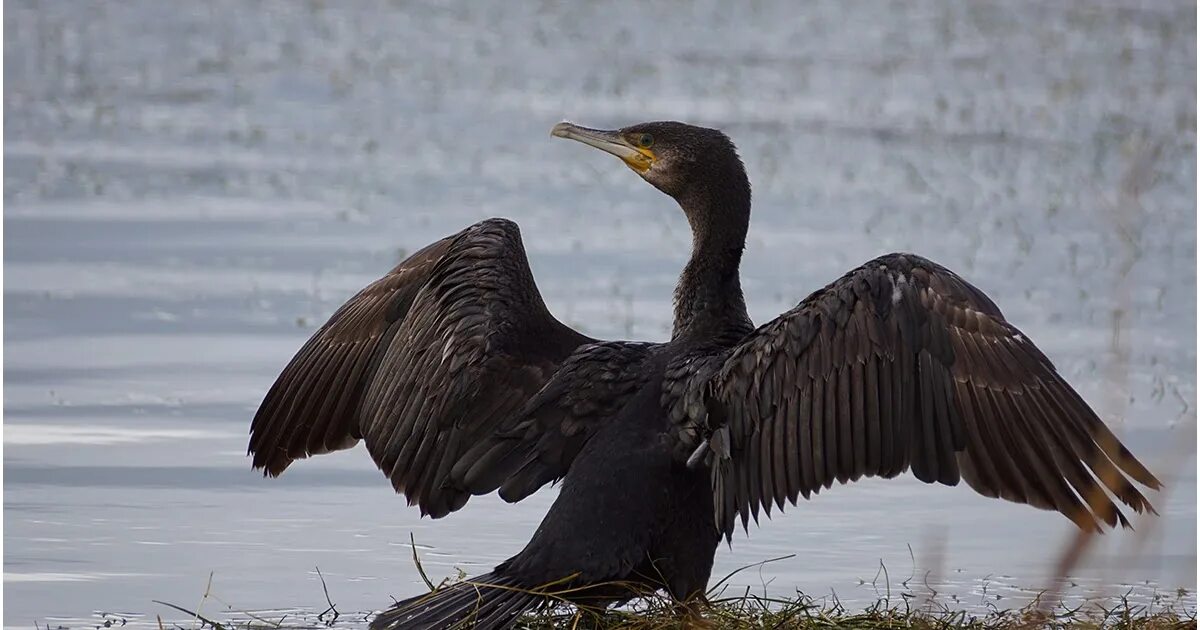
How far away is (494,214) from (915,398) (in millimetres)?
6726

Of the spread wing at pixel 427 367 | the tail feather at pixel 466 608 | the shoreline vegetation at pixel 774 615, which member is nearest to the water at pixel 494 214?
the shoreline vegetation at pixel 774 615

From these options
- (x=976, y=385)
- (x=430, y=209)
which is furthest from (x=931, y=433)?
(x=430, y=209)

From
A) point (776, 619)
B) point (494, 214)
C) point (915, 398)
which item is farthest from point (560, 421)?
Answer: point (494, 214)

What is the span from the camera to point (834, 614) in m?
6.37

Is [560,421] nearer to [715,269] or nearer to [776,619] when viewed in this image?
[715,269]

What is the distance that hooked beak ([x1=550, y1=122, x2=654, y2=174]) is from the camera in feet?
22.8

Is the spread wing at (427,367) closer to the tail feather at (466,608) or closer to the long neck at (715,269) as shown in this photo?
the long neck at (715,269)

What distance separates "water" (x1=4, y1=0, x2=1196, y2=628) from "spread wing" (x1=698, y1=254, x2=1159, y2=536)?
360 mm

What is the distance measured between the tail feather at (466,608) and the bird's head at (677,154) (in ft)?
5.34

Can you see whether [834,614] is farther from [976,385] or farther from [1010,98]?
[1010,98]

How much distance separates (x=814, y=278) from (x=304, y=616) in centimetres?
514

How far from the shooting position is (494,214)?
12195mm

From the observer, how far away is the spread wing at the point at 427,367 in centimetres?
636

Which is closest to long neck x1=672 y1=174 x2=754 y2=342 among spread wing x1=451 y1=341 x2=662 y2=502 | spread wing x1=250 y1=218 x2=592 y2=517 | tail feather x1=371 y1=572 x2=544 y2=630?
spread wing x1=451 y1=341 x2=662 y2=502
